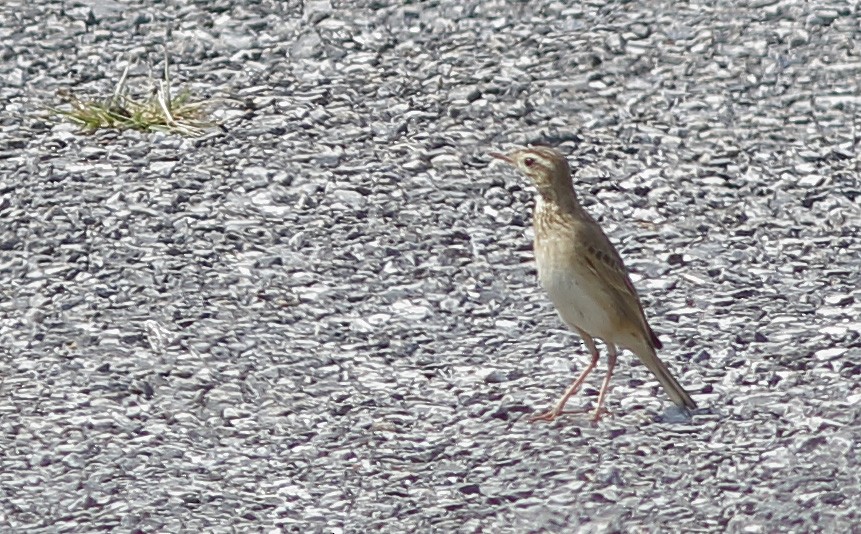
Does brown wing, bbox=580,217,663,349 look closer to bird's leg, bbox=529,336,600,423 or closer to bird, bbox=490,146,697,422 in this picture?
bird, bbox=490,146,697,422

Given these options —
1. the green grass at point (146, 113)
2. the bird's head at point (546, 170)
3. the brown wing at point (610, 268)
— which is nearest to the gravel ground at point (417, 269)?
the green grass at point (146, 113)

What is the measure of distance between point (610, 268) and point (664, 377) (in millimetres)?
482

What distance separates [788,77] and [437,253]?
2.65 meters

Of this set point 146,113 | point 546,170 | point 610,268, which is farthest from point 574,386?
point 146,113

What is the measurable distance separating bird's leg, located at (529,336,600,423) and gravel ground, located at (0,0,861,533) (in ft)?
0.36

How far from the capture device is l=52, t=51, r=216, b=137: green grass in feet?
29.7

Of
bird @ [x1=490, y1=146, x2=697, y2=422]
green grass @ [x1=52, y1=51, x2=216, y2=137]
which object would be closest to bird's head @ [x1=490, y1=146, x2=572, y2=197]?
bird @ [x1=490, y1=146, x2=697, y2=422]

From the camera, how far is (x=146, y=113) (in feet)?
29.9

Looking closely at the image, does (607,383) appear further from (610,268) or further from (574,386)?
(610,268)

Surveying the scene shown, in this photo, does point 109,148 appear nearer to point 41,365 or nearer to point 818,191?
point 41,365

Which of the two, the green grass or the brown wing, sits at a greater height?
the brown wing

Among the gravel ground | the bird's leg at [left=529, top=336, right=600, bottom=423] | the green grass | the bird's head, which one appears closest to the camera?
the gravel ground

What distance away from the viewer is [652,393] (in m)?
6.95

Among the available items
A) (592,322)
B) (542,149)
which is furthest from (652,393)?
(542,149)
